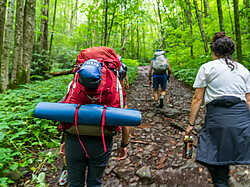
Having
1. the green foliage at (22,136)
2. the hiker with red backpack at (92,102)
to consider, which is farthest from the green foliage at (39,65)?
the hiker with red backpack at (92,102)

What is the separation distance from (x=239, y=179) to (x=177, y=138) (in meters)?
1.50

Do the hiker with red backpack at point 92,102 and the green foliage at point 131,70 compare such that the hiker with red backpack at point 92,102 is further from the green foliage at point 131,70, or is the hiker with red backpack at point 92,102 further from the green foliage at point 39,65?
the green foliage at point 39,65

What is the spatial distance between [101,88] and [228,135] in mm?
1407

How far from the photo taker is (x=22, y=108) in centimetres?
390

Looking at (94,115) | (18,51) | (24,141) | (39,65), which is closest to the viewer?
(94,115)

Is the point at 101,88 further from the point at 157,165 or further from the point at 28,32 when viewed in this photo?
the point at 28,32

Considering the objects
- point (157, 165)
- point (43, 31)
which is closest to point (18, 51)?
point (43, 31)

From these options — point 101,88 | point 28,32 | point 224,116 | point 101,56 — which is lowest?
point 224,116

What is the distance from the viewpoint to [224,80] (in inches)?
66.1

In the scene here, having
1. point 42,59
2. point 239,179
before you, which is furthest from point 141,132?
point 42,59

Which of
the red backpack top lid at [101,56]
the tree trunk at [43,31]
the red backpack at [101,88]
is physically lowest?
the red backpack at [101,88]

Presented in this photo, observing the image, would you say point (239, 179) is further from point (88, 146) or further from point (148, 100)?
point (148, 100)

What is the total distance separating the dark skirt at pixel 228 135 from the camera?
1590 millimetres

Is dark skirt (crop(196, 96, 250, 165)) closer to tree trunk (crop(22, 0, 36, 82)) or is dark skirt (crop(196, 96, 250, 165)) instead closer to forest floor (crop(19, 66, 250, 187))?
forest floor (crop(19, 66, 250, 187))
